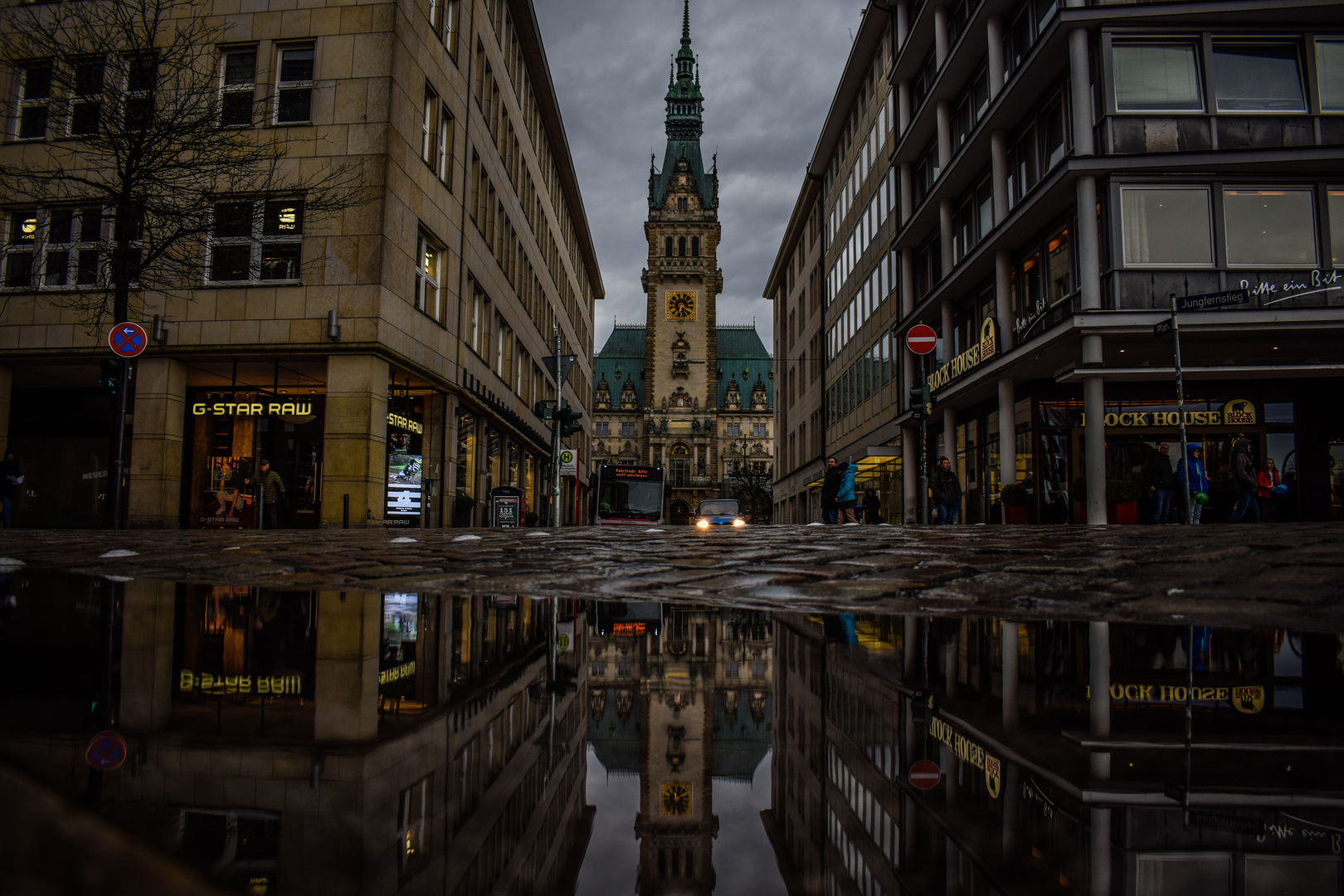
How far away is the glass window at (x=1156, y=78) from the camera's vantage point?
20969 mm

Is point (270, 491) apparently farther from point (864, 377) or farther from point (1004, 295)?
point (864, 377)

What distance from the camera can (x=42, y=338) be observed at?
21.6 meters

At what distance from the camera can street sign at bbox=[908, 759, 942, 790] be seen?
1.68 meters

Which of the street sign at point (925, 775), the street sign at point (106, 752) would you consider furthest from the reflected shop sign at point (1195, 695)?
the street sign at point (106, 752)

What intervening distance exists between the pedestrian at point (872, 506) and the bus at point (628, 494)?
7.96m

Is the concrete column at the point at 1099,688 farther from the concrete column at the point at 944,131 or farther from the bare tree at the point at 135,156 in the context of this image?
the concrete column at the point at 944,131

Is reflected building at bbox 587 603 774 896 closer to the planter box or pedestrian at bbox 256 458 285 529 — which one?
→ pedestrian at bbox 256 458 285 529

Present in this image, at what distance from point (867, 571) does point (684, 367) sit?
345 feet

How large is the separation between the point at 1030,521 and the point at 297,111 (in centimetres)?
2012

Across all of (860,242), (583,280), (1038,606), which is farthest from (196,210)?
(583,280)

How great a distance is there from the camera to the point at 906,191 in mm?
34500

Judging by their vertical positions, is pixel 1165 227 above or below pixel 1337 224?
below

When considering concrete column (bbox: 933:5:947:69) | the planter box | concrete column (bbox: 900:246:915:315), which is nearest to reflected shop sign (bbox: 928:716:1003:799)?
the planter box

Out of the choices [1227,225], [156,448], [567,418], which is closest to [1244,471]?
[1227,225]
